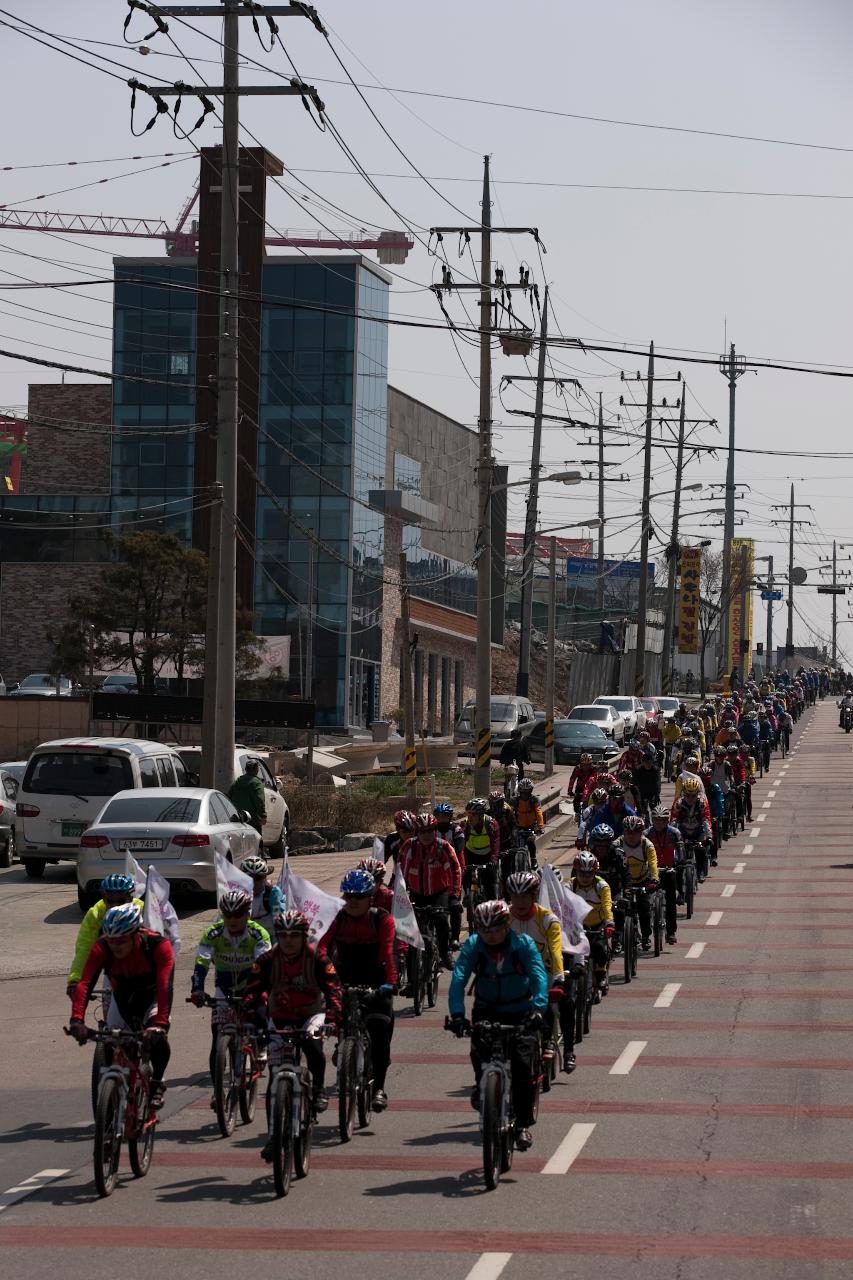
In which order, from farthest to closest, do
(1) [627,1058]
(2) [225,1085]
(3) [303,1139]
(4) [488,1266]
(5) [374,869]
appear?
(1) [627,1058] < (5) [374,869] < (2) [225,1085] < (3) [303,1139] < (4) [488,1266]

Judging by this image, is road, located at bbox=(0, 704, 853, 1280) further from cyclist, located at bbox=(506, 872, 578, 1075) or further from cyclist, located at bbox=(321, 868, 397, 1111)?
cyclist, located at bbox=(506, 872, 578, 1075)

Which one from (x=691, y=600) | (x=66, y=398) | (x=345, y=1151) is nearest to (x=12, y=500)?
(x=66, y=398)

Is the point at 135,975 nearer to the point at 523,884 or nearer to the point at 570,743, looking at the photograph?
the point at 523,884

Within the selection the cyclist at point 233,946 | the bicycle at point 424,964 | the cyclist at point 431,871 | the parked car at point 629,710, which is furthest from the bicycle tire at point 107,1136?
the parked car at point 629,710

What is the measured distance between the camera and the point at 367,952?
12.0 meters

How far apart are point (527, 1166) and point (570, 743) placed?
143 ft

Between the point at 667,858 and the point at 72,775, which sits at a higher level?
the point at 72,775

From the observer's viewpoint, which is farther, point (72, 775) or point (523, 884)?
point (72, 775)

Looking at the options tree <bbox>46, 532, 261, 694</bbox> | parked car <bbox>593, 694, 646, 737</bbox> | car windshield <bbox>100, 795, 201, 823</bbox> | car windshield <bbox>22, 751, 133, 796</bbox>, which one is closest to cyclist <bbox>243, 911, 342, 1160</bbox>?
car windshield <bbox>100, 795, 201, 823</bbox>

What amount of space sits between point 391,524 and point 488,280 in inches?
1450

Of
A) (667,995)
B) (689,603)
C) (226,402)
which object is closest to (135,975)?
(667,995)

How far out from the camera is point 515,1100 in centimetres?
1083

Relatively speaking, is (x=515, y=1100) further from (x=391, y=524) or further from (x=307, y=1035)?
(x=391, y=524)

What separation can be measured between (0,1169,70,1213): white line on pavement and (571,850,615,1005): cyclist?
6532 millimetres
